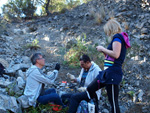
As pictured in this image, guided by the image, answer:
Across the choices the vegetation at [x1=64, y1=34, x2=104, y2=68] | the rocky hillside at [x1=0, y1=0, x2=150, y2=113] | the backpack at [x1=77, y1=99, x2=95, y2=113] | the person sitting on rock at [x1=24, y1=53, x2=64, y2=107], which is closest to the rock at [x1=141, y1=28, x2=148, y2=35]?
the rocky hillside at [x1=0, y1=0, x2=150, y2=113]

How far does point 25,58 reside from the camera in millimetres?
5297

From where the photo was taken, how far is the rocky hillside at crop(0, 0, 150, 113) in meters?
3.37

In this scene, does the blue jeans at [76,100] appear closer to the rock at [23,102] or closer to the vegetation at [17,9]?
the rock at [23,102]

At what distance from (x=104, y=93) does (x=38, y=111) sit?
161 cm

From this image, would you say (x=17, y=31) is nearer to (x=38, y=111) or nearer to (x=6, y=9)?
(x=6, y=9)

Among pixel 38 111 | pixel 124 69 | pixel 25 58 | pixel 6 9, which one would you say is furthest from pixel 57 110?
pixel 6 9

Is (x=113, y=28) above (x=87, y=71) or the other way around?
above

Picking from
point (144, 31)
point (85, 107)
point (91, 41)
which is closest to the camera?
point (85, 107)

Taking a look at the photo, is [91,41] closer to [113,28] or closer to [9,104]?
[113,28]

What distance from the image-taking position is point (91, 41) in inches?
240

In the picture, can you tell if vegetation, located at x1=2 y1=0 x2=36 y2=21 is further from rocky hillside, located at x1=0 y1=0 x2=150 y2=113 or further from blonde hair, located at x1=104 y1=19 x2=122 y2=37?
blonde hair, located at x1=104 y1=19 x2=122 y2=37

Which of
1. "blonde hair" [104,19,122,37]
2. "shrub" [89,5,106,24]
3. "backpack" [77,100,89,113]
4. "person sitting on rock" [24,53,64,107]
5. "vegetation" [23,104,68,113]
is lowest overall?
"vegetation" [23,104,68,113]

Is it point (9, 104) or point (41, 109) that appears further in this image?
point (41, 109)

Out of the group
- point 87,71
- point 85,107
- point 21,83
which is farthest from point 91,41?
point 85,107
